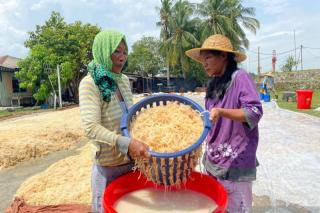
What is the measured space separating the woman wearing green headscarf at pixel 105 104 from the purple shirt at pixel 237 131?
56 cm

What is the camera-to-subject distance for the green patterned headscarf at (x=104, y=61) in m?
1.90

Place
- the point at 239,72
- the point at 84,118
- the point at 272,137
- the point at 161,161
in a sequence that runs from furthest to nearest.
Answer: the point at 272,137, the point at 239,72, the point at 84,118, the point at 161,161

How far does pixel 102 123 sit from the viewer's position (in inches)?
77.2

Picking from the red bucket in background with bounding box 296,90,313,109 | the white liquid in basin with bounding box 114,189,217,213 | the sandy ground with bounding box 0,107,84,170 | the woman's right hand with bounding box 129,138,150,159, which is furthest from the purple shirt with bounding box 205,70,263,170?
the red bucket in background with bounding box 296,90,313,109

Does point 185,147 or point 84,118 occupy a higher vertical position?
point 84,118

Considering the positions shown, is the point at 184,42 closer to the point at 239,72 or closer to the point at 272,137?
the point at 272,137

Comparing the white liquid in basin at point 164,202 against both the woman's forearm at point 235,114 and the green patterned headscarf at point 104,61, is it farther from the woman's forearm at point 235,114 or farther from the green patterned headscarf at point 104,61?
the green patterned headscarf at point 104,61

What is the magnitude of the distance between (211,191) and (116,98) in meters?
0.77

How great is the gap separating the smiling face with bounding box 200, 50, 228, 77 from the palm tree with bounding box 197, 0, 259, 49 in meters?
33.2

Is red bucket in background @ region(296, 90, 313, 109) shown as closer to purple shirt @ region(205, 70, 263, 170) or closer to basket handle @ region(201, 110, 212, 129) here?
purple shirt @ region(205, 70, 263, 170)

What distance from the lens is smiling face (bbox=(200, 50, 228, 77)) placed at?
2.10 m

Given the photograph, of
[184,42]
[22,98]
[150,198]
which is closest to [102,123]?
[150,198]

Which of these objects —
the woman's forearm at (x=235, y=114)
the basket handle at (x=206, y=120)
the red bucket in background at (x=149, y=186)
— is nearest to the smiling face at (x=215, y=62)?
the woman's forearm at (x=235, y=114)

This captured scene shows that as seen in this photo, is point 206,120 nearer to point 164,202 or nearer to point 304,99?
point 164,202
